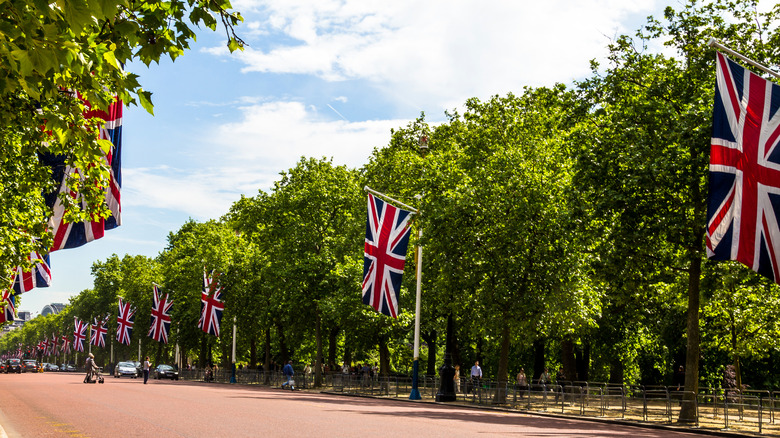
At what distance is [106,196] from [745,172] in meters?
14.3

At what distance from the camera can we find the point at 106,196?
17.8 meters

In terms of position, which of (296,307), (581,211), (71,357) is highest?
(581,211)

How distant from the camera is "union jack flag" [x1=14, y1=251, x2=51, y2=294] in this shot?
3022 centimetres

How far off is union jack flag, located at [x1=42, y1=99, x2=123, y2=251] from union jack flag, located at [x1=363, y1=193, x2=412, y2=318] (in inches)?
498

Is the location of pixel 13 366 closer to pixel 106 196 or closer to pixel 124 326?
pixel 124 326

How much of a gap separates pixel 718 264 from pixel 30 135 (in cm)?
2090

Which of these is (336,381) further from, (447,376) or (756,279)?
(756,279)

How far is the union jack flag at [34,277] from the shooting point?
99.1ft

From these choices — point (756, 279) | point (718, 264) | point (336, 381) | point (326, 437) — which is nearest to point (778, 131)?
point (756, 279)

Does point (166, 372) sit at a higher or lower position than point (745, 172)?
lower

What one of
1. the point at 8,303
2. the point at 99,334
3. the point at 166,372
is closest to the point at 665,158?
the point at 8,303

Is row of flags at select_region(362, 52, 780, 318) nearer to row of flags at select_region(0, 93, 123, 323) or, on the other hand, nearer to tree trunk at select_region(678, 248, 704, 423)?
tree trunk at select_region(678, 248, 704, 423)

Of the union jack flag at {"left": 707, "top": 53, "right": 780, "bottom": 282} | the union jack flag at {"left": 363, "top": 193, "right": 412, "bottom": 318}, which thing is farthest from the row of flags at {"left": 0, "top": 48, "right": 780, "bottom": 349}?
the union jack flag at {"left": 363, "top": 193, "right": 412, "bottom": 318}

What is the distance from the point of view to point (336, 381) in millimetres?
46344
